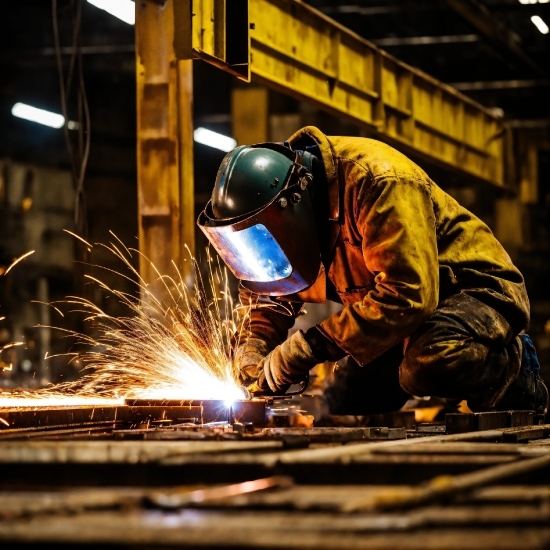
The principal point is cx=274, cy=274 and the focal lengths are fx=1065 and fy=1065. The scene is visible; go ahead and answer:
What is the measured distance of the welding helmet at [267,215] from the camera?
3.98 meters

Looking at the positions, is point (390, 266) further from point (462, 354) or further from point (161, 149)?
point (161, 149)

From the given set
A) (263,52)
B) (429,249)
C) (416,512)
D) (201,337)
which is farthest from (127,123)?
(416,512)

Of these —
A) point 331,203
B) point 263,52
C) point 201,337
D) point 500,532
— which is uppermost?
point 263,52

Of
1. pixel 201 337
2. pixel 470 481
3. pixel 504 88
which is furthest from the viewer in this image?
pixel 504 88

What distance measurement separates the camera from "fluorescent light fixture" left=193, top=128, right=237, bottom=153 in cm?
1277

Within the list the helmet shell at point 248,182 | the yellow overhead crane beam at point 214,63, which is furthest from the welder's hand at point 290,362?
the yellow overhead crane beam at point 214,63

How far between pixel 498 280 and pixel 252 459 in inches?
88.0

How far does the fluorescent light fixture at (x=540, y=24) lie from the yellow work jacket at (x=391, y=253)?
6519 mm

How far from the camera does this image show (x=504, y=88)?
1257 cm

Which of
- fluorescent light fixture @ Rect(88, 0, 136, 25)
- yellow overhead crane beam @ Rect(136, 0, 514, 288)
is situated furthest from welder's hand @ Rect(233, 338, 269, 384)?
fluorescent light fixture @ Rect(88, 0, 136, 25)

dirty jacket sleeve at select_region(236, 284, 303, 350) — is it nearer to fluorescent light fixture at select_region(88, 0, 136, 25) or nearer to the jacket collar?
the jacket collar

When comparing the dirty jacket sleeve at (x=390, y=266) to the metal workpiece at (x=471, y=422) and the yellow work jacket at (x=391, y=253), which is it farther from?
the metal workpiece at (x=471, y=422)

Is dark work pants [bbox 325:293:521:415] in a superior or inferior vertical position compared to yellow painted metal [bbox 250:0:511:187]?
inferior

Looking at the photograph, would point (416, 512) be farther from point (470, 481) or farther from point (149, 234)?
point (149, 234)
